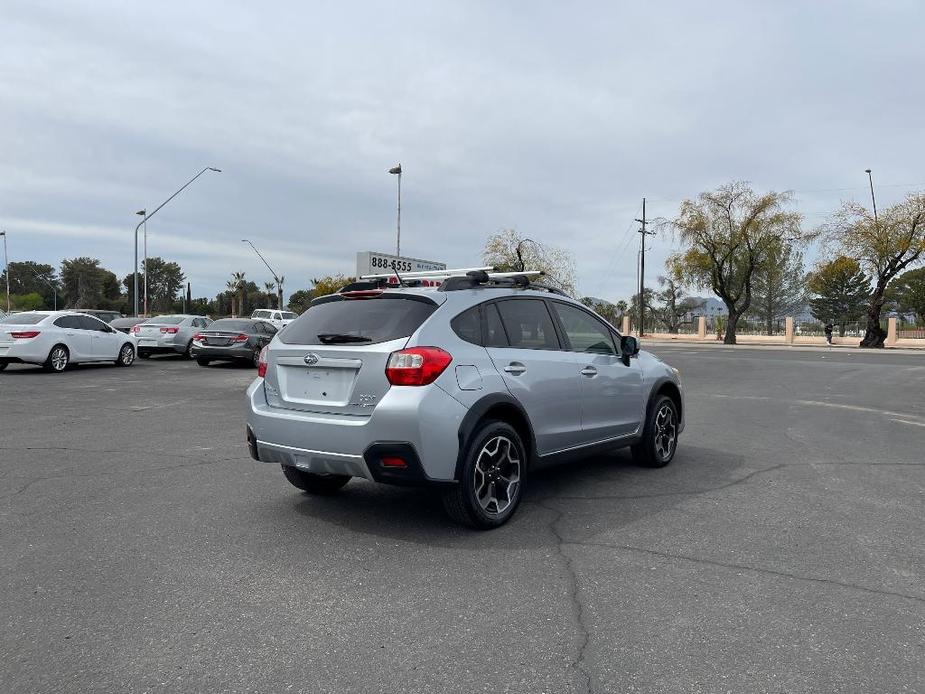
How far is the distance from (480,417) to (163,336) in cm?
2089

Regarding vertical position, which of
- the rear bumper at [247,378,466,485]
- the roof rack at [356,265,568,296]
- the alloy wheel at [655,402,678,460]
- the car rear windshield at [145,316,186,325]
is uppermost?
the roof rack at [356,265,568,296]

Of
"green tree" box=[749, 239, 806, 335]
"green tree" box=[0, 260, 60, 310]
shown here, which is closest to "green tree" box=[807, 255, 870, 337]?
"green tree" box=[749, 239, 806, 335]

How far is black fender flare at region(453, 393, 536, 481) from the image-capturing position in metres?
4.53

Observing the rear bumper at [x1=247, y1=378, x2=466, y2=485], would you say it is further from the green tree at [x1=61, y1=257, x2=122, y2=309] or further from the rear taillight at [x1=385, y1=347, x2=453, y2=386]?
the green tree at [x1=61, y1=257, x2=122, y2=309]

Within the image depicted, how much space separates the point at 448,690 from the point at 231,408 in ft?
30.7

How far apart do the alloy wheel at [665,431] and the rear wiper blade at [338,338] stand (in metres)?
3.39

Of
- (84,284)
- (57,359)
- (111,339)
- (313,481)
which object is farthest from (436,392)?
(84,284)

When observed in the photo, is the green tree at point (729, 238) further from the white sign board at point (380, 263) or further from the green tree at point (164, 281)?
the green tree at point (164, 281)

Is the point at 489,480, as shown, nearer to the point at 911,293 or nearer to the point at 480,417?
the point at 480,417

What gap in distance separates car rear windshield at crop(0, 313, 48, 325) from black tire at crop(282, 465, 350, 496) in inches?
589

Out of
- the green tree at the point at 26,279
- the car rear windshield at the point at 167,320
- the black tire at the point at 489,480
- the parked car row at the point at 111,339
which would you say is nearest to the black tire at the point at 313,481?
the black tire at the point at 489,480

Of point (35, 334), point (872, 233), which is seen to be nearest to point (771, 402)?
point (35, 334)

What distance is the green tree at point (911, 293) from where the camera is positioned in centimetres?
8738

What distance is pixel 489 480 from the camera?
4.85m
